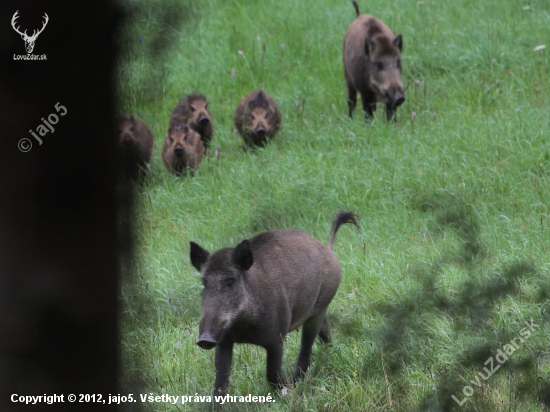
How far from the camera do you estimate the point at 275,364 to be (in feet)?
15.2

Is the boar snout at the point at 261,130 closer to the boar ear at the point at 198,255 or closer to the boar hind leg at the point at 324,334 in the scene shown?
the boar hind leg at the point at 324,334

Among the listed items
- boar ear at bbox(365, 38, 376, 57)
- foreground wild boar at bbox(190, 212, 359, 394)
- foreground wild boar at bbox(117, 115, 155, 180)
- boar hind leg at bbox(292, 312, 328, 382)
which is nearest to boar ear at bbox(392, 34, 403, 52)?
boar ear at bbox(365, 38, 376, 57)

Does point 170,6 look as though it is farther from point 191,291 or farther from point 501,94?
point 501,94

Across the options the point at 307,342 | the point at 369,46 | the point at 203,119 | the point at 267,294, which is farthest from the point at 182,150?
the point at 267,294

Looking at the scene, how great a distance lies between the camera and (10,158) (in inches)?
106

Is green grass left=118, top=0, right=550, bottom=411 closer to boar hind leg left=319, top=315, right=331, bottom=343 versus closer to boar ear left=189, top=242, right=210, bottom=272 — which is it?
boar hind leg left=319, top=315, right=331, bottom=343

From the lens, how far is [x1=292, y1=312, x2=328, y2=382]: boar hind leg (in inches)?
195

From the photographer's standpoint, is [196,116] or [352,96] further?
[352,96]

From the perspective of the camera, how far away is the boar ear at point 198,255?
4.38 meters

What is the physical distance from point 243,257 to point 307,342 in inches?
34.7

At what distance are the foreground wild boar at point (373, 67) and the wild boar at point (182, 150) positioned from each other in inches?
83.0

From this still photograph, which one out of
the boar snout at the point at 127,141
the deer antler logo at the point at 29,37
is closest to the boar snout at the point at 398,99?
the boar snout at the point at 127,141

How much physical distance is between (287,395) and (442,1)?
9911 mm

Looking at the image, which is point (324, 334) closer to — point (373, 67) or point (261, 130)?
point (261, 130)
